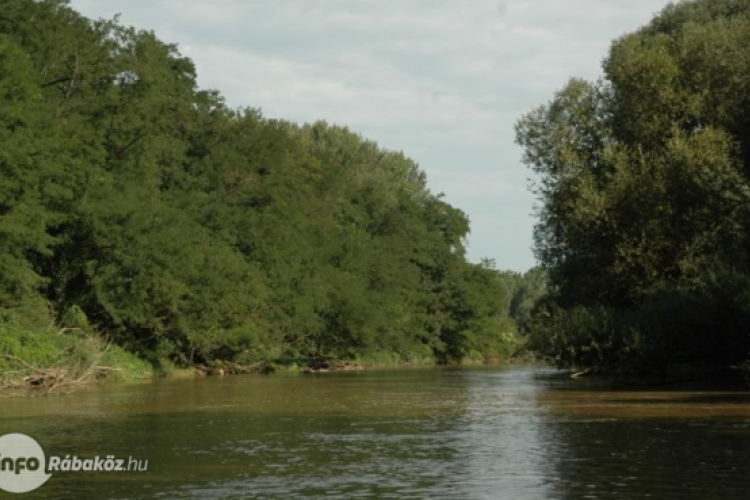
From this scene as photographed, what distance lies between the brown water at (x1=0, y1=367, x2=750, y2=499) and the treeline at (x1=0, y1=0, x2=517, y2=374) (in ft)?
42.6

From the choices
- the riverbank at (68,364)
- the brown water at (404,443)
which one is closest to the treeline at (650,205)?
the brown water at (404,443)

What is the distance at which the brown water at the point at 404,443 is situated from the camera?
18.3 meters

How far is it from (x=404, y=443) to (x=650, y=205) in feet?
87.1

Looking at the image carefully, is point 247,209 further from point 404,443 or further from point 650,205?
point 404,443

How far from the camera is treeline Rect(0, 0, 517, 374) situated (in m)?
49.3

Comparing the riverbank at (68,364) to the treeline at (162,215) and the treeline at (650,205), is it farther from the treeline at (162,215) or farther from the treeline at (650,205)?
the treeline at (650,205)

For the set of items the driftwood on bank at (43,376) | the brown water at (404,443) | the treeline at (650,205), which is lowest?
the brown water at (404,443)

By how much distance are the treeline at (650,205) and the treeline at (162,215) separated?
20288 mm

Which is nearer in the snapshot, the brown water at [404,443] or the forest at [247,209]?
the brown water at [404,443]

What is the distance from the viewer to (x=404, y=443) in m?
25.0

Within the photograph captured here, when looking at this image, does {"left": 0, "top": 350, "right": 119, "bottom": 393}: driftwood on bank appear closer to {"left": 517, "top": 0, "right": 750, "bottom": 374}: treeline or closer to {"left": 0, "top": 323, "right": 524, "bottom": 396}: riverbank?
{"left": 0, "top": 323, "right": 524, "bottom": 396}: riverbank

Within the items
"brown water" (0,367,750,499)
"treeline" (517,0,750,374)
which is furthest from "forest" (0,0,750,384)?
"brown water" (0,367,750,499)

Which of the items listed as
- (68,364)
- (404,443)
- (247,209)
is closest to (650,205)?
(68,364)

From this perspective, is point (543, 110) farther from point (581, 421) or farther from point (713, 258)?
point (581, 421)
